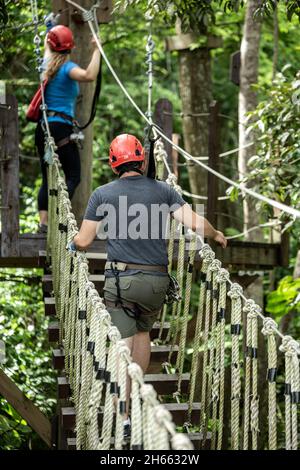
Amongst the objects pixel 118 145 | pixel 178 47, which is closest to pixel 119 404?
pixel 118 145

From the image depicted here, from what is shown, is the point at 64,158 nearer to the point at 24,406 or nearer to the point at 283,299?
the point at 24,406

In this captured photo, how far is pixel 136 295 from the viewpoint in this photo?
4.81 metres

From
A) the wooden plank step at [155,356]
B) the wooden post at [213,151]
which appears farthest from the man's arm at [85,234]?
the wooden post at [213,151]

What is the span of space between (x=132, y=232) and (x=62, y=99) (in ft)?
7.22

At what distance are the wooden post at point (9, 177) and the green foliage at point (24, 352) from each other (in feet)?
3.34

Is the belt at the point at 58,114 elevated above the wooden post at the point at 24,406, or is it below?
above

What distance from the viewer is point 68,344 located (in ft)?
17.9

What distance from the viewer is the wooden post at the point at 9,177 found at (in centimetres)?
683

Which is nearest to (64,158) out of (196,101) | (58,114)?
(58,114)

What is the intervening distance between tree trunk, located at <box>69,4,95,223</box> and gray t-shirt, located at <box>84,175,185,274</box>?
2.27m

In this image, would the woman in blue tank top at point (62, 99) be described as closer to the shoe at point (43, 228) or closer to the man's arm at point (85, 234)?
the shoe at point (43, 228)

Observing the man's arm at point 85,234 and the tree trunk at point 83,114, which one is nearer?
the man's arm at point 85,234
